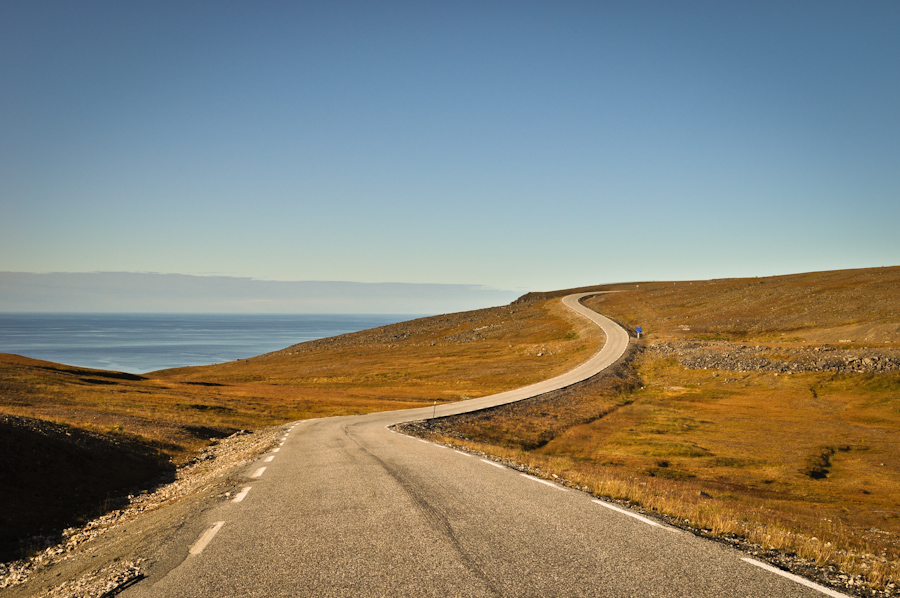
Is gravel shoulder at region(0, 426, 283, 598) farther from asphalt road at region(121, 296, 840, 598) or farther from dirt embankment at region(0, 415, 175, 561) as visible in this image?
dirt embankment at region(0, 415, 175, 561)

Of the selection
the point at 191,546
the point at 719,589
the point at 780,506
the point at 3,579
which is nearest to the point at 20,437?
the point at 3,579

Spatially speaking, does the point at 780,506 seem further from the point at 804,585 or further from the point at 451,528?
the point at 451,528

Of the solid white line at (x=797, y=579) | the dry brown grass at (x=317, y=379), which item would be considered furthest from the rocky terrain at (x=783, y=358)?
the solid white line at (x=797, y=579)

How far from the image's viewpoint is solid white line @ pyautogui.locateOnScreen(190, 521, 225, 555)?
7.56 meters

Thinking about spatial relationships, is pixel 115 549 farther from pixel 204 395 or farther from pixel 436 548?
pixel 204 395

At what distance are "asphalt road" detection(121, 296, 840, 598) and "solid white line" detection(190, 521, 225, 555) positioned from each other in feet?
0.15

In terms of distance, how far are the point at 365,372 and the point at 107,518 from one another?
75.1m

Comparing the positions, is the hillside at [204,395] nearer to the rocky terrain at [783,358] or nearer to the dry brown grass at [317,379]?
the dry brown grass at [317,379]

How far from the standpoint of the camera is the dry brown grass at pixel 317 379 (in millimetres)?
32500

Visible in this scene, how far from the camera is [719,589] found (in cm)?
602

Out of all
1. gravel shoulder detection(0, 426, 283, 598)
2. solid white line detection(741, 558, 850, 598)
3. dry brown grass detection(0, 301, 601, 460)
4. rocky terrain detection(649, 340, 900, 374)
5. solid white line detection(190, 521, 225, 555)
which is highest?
solid white line detection(741, 558, 850, 598)

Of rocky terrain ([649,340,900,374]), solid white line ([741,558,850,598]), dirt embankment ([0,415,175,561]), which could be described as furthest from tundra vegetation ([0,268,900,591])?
dirt embankment ([0,415,175,561])

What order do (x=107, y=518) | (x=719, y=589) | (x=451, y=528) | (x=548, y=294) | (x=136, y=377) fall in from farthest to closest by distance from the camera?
(x=548, y=294)
(x=136, y=377)
(x=107, y=518)
(x=451, y=528)
(x=719, y=589)

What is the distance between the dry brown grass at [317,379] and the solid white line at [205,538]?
56.8 ft
